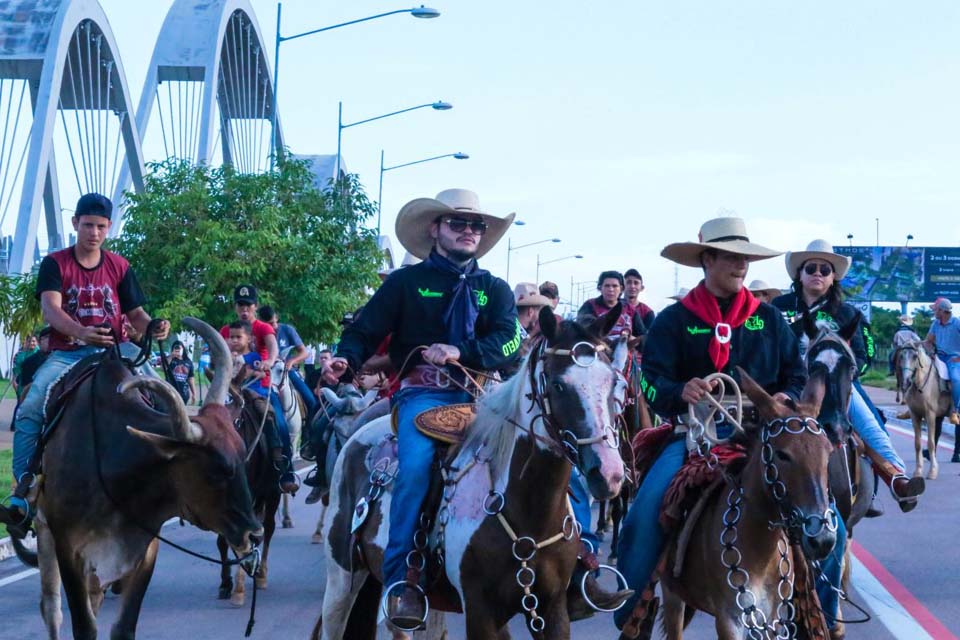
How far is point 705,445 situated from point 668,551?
0.57 m

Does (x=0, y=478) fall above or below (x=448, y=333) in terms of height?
below

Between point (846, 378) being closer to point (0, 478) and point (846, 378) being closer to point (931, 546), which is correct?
point (931, 546)

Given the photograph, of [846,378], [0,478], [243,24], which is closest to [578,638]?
[846,378]

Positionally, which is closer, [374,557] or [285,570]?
[374,557]

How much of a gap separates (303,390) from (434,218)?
6810 millimetres

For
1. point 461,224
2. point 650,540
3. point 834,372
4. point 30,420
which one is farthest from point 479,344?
point 30,420

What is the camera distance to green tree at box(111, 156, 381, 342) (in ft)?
86.8

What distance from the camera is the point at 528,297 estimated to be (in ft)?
46.3

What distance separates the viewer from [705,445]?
6871mm

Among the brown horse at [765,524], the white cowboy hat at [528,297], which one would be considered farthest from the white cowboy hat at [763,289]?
the brown horse at [765,524]

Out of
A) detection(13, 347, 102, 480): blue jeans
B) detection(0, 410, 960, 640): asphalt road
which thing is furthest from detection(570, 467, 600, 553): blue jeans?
detection(13, 347, 102, 480): blue jeans

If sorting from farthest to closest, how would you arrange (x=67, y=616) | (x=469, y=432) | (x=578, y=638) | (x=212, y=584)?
(x=212, y=584)
(x=67, y=616)
(x=578, y=638)
(x=469, y=432)

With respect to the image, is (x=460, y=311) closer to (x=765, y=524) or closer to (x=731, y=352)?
(x=731, y=352)

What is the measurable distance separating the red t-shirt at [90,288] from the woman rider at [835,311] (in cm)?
417
